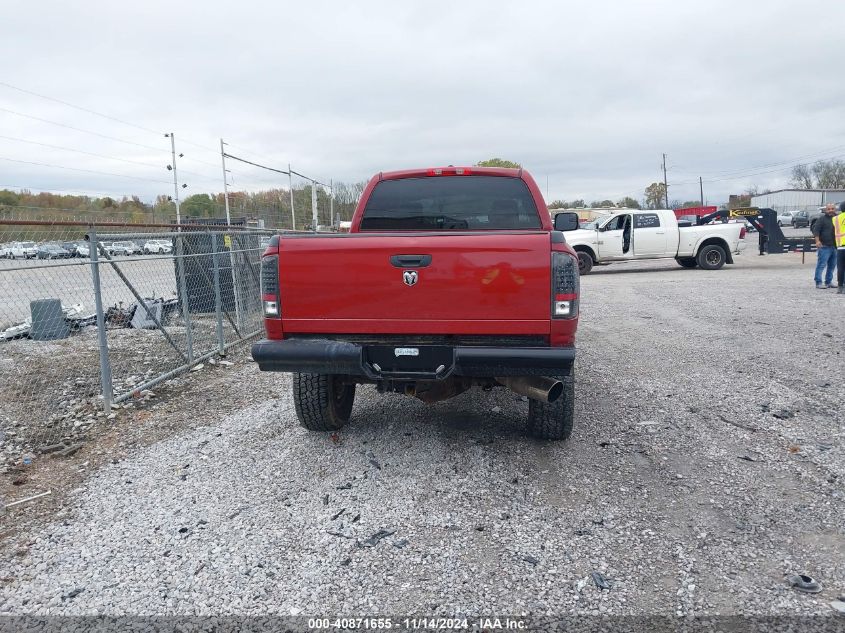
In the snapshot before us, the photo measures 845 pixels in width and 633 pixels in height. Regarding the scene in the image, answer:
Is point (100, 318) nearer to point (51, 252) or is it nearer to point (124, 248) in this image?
point (51, 252)

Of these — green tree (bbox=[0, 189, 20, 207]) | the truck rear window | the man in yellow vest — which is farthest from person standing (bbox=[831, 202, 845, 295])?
green tree (bbox=[0, 189, 20, 207])

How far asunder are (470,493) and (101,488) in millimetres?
2448

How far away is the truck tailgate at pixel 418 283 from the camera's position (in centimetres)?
343

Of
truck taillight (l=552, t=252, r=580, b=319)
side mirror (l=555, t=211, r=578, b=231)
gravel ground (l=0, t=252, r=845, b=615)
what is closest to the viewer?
gravel ground (l=0, t=252, r=845, b=615)

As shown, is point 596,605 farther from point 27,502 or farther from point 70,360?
point 70,360

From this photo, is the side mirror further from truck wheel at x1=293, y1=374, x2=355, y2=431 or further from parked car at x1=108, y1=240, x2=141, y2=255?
parked car at x1=108, y1=240, x2=141, y2=255

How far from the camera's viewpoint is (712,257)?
18.0 meters

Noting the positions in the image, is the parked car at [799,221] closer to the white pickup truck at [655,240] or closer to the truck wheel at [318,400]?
the white pickup truck at [655,240]

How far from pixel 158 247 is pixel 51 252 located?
206 cm

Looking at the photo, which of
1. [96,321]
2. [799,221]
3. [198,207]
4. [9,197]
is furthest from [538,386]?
[799,221]

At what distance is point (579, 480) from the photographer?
3.72 m

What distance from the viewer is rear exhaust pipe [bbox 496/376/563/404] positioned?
3.54 meters

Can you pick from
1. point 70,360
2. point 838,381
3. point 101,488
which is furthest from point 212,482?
point 838,381

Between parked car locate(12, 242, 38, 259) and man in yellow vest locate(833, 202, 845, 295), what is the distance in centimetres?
1267
